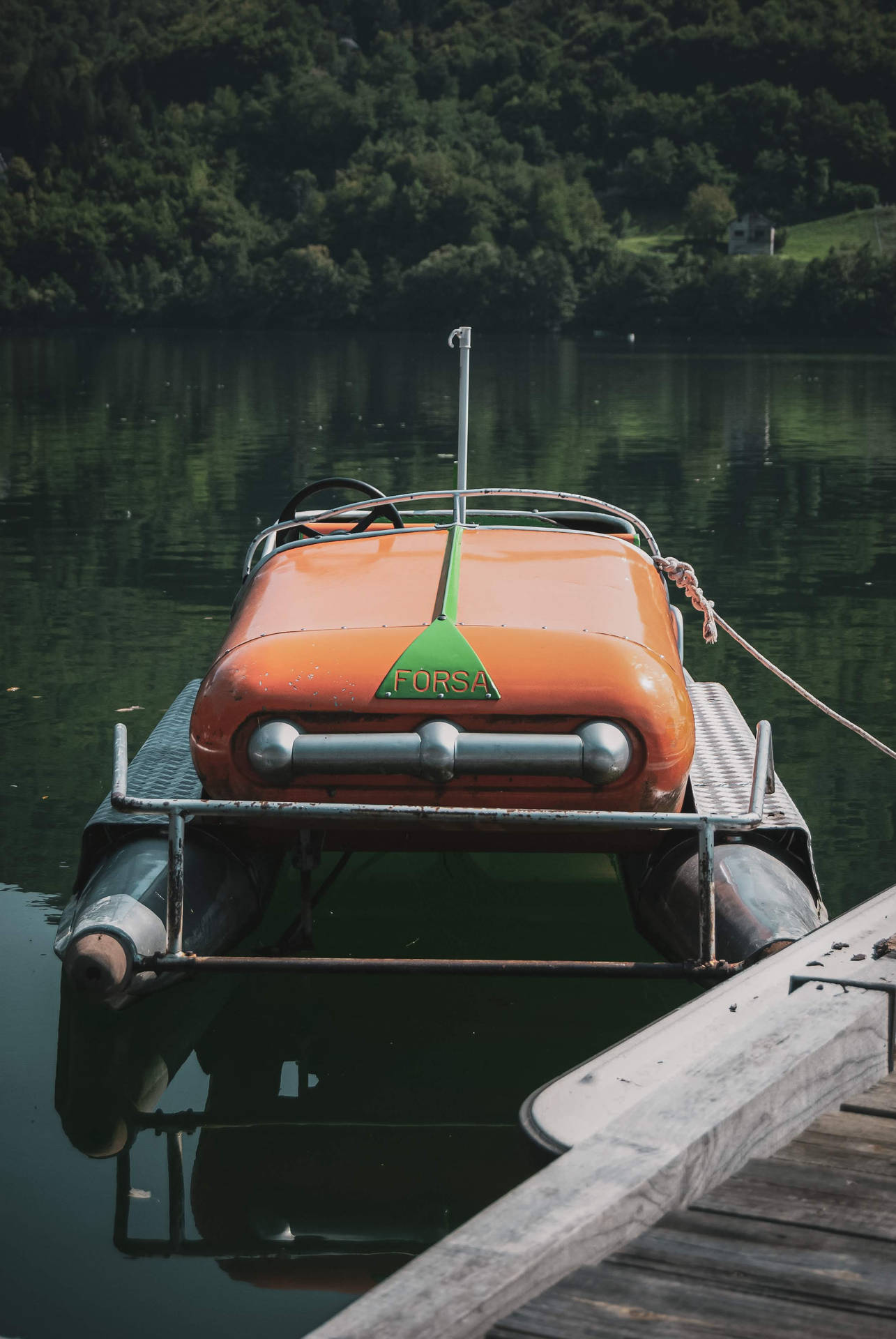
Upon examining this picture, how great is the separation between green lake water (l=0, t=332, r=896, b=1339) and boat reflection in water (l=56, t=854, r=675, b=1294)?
→ 1 cm

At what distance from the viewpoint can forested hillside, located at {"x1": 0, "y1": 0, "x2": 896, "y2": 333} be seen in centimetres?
12162

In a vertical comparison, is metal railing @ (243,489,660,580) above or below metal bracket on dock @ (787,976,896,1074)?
above

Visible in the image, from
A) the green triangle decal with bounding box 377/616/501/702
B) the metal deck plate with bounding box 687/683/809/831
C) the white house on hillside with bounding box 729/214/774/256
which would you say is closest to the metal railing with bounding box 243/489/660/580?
the metal deck plate with bounding box 687/683/809/831

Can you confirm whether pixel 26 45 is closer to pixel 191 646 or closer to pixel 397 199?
pixel 397 199

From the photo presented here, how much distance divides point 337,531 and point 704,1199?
521cm

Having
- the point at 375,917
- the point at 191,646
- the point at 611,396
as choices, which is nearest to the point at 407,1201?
the point at 375,917

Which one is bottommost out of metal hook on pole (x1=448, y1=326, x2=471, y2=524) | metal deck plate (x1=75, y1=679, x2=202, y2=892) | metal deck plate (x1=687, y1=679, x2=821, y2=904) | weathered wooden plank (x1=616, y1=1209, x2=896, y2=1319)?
metal deck plate (x1=75, y1=679, x2=202, y2=892)

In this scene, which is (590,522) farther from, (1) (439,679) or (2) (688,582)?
(1) (439,679)

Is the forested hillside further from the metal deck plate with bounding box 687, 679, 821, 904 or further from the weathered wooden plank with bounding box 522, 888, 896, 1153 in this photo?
the weathered wooden plank with bounding box 522, 888, 896, 1153

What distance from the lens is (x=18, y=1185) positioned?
15.7 ft

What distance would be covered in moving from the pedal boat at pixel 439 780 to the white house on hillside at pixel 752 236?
448 feet

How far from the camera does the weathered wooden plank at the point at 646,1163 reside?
2.70 metres

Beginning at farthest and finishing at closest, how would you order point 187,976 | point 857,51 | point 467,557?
point 857,51 < point 467,557 < point 187,976

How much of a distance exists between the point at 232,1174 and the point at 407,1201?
0.57 m
